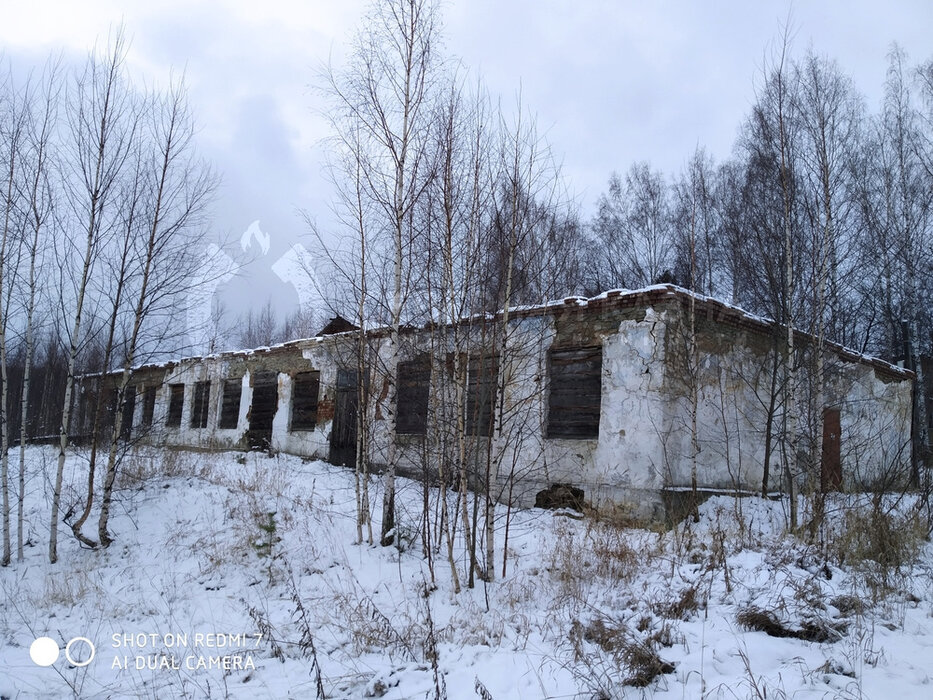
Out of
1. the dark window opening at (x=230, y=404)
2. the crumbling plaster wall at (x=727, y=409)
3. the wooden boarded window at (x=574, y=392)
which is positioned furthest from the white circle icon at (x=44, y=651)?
the dark window opening at (x=230, y=404)

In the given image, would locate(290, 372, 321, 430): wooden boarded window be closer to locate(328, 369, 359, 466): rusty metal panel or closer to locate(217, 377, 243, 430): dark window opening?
locate(328, 369, 359, 466): rusty metal panel

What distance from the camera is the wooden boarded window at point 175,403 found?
19.8 m

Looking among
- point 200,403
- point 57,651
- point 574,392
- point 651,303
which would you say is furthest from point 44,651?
point 200,403

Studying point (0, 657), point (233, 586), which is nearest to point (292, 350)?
point (233, 586)

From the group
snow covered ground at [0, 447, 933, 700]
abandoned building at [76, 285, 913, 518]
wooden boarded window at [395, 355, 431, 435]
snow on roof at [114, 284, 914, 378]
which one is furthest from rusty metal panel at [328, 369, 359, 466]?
snow covered ground at [0, 447, 933, 700]

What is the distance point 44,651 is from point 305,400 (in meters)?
10.0

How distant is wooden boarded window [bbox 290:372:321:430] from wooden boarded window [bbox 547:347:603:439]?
6937 millimetres

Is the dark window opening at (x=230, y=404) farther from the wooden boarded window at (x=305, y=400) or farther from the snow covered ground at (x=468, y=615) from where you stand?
the snow covered ground at (x=468, y=615)

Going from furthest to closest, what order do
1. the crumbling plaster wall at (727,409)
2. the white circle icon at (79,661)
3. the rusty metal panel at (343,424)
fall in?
the rusty metal panel at (343,424)
the crumbling plaster wall at (727,409)
the white circle icon at (79,661)

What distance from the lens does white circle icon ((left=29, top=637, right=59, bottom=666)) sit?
5.18 metres

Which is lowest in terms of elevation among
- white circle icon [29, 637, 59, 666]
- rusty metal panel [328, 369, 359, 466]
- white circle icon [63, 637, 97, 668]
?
white circle icon [29, 637, 59, 666]

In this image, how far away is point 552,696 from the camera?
3.84 meters

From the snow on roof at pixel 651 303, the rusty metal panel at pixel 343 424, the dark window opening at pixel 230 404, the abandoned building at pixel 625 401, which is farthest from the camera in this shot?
the dark window opening at pixel 230 404

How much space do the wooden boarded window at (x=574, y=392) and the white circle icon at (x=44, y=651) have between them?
22.7 ft
